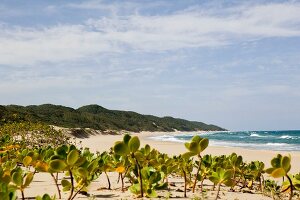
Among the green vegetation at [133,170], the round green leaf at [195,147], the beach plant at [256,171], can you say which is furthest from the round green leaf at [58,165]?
the beach plant at [256,171]

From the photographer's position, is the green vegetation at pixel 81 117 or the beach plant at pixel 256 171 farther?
the green vegetation at pixel 81 117

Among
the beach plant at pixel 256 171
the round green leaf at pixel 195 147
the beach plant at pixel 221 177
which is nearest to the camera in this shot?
the round green leaf at pixel 195 147

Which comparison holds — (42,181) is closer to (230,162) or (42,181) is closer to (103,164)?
(103,164)

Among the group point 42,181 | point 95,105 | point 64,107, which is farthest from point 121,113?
point 42,181

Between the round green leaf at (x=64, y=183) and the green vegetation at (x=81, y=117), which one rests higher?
the green vegetation at (x=81, y=117)

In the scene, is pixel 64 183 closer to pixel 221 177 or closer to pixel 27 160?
pixel 27 160

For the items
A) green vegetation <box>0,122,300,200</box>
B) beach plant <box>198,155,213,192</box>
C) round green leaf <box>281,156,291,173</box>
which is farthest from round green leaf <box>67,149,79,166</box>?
beach plant <box>198,155,213,192</box>

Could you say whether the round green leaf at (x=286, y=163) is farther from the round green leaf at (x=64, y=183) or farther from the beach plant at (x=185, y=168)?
the round green leaf at (x=64, y=183)

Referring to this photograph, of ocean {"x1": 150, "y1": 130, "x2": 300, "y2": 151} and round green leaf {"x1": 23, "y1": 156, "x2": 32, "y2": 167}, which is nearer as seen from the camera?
round green leaf {"x1": 23, "y1": 156, "x2": 32, "y2": 167}

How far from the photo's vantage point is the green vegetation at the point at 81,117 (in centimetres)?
5050

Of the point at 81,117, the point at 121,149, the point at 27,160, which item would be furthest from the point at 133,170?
the point at 81,117

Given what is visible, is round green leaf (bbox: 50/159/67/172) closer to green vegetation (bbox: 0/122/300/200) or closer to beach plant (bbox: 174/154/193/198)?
green vegetation (bbox: 0/122/300/200)

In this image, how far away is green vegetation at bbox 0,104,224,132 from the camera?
50.5 m

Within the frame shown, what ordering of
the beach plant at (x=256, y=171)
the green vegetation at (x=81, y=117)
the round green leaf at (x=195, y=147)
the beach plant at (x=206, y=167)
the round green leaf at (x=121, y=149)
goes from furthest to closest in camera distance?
the green vegetation at (x=81, y=117)
the beach plant at (x=256, y=171)
the beach plant at (x=206, y=167)
the round green leaf at (x=195, y=147)
the round green leaf at (x=121, y=149)
